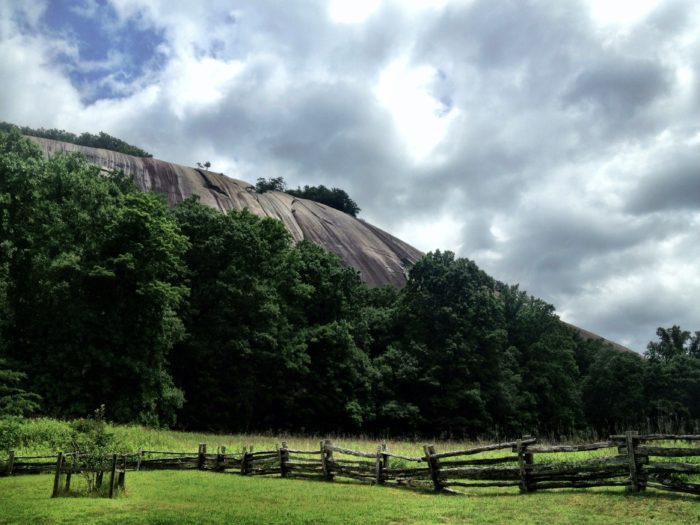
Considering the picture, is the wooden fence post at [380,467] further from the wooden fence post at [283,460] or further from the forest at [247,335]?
the forest at [247,335]

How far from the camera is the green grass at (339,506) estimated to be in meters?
10.4

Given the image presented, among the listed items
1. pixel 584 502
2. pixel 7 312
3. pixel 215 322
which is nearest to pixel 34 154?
pixel 7 312

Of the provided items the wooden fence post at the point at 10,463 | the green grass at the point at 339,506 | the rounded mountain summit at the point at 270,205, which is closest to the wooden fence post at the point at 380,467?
the green grass at the point at 339,506

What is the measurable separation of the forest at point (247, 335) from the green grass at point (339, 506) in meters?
14.6

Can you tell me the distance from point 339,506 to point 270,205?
59.7 metres

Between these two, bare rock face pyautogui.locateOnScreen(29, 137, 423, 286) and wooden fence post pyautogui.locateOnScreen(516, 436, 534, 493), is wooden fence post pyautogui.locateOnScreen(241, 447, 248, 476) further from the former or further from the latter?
bare rock face pyautogui.locateOnScreen(29, 137, 423, 286)

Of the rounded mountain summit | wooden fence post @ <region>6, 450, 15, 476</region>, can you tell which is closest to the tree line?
the rounded mountain summit

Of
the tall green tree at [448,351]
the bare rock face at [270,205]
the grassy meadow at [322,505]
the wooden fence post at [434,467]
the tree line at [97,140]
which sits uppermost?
the tree line at [97,140]

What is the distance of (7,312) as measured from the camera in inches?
1257

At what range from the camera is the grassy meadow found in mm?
10484

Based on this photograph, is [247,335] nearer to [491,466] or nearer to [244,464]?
[244,464]

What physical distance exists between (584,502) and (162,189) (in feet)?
198

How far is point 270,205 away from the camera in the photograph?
229 feet

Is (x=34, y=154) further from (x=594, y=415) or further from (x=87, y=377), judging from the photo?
(x=594, y=415)
